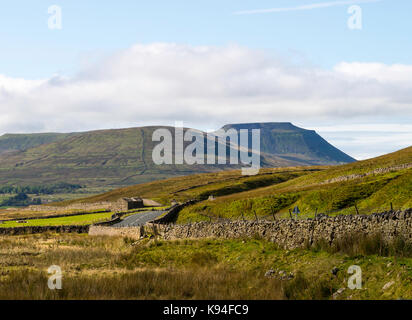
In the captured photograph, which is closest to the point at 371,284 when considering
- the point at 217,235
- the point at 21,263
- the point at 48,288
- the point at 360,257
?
the point at 360,257

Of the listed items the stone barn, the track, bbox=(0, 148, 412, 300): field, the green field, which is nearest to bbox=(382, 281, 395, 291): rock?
bbox=(0, 148, 412, 300): field

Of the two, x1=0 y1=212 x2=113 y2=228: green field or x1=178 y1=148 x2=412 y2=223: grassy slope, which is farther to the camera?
x1=0 y1=212 x2=113 y2=228: green field

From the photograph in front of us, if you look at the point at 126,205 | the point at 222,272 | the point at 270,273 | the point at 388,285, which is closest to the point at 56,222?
the point at 126,205

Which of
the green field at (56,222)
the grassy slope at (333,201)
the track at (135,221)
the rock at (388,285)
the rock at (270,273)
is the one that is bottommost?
the green field at (56,222)

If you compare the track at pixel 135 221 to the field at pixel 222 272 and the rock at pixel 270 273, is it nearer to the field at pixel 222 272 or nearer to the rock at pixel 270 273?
the field at pixel 222 272

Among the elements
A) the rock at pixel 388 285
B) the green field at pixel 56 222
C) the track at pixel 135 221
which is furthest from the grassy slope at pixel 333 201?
the rock at pixel 388 285

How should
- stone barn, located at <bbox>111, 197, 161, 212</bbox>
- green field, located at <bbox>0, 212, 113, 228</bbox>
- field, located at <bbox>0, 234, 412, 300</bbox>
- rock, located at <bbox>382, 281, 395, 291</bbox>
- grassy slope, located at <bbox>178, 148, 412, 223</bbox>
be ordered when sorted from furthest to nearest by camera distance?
stone barn, located at <bbox>111, 197, 161, 212</bbox> < green field, located at <bbox>0, 212, 113, 228</bbox> < grassy slope, located at <bbox>178, 148, 412, 223</bbox> < field, located at <bbox>0, 234, 412, 300</bbox> < rock, located at <bbox>382, 281, 395, 291</bbox>

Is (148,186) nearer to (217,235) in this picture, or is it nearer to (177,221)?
(177,221)

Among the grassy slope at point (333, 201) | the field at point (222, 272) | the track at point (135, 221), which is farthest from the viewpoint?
the track at point (135, 221)

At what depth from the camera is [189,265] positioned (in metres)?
28.3

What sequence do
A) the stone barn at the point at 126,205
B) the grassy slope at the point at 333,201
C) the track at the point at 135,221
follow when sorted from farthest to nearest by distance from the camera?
1. the stone barn at the point at 126,205
2. the track at the point at 135,221
3. the grassy slope at the point at 333,201

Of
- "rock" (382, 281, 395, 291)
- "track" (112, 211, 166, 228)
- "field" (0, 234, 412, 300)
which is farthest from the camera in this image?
"track" (112, 211, 166, 228)

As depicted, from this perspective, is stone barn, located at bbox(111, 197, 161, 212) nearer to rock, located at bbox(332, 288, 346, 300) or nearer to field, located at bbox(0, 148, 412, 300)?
field, located at bbox(0, 148, 412, 300)
